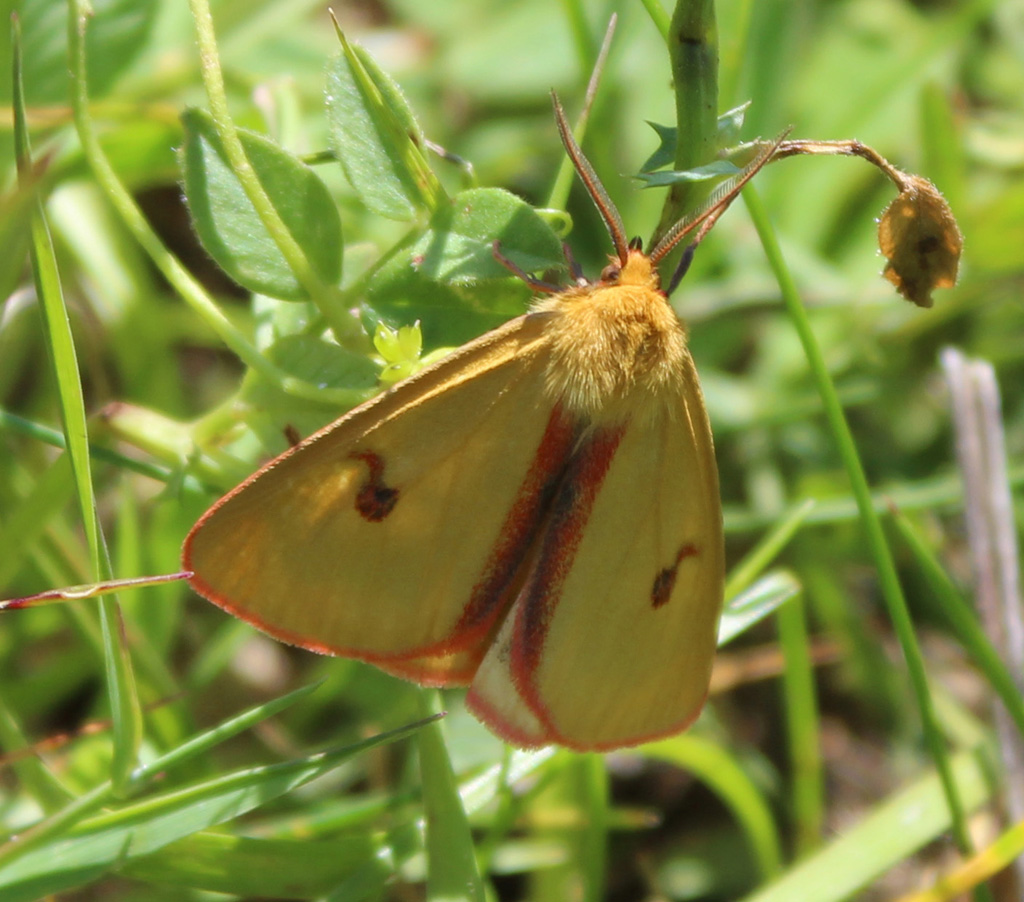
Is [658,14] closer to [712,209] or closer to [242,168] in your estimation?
[712,209]

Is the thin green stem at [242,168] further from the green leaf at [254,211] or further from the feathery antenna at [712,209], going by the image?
the feathery antenna at [712,209]

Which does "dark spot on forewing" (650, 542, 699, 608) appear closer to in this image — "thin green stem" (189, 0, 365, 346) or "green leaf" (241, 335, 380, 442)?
"green leaf" (241, 335, 380, 442)

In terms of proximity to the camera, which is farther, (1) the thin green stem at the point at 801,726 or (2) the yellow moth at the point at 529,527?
(1) the thin green stem at the point at 801,726

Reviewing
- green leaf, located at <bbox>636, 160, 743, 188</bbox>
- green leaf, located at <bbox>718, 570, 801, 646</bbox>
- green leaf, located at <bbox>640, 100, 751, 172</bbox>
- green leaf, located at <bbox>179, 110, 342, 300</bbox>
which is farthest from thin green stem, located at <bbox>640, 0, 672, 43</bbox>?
green leaf, located at <bbox>718, 570, 801, 646</bbox>

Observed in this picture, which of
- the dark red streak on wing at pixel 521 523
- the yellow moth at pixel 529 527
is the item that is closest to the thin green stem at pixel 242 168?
the yellow moth at pixel 529 527

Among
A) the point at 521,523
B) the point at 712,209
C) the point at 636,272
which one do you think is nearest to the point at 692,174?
the point at 712,209

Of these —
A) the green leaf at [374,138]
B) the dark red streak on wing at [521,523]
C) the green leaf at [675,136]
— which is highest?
the green leaf at [374,138]

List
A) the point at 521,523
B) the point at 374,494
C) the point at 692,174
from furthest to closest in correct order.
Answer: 1. the point at 521,523
2. the point at 374,494
3. the point at 692,174
